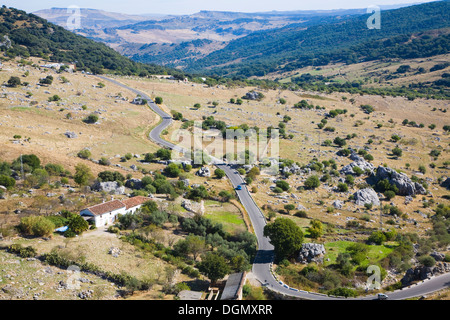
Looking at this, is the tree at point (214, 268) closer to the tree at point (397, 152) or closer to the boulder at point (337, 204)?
the boulder at point (337, 204)

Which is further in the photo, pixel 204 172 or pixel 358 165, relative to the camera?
pixel 358 165

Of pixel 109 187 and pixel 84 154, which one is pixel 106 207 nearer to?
pixel 109 187

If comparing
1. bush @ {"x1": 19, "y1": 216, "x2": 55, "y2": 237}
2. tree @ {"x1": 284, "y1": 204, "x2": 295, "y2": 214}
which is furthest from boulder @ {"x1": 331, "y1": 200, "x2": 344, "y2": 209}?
bush @ {"x1": 19, "y1": 216, "x2": 55, "y2": 237}

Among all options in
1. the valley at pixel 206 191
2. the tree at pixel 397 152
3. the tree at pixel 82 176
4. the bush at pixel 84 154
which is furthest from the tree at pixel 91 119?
the tree at pixel 397 152

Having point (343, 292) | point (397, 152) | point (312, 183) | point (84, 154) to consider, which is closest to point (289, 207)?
point (312, 183)

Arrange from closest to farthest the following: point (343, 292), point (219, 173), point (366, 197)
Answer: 1. point (343, 292)
2. point (366, 197)
3. point (219, 173)

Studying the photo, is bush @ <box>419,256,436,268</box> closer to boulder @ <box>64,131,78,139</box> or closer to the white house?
the white house
